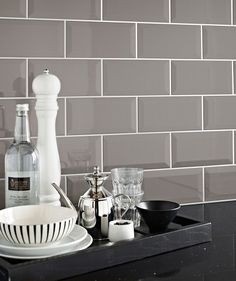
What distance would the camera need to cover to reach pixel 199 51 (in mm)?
1574

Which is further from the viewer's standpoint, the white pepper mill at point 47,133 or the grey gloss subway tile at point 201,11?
the grey gloss subway tile at point 201,11

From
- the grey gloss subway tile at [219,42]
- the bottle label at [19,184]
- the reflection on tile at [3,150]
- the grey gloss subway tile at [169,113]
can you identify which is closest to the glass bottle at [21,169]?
the bottle label at [19,184]

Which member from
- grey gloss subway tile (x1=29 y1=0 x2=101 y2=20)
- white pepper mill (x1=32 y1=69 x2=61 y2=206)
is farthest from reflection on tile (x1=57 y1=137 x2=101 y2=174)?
grey gloss subway tile (x1=29 y1=0 x2=101 y2=20)

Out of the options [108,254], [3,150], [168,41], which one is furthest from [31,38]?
[108,254]

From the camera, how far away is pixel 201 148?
1.59m

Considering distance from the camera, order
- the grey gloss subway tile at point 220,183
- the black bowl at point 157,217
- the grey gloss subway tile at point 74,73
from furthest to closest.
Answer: the grey gloss subway tile at point 220,183
the grey gloss subway tile at point 74,73
the black bowl at point 157,217

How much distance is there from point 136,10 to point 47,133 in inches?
18.1

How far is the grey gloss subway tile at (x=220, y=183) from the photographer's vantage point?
1.61m

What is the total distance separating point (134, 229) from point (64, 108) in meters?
0.40

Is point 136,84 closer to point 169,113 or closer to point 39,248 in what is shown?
point 169,113

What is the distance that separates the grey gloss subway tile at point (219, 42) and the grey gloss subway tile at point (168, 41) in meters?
0.03

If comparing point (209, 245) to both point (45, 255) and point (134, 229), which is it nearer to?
point (134, 229)

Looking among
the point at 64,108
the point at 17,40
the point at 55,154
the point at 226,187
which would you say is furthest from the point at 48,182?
the point at 226,187

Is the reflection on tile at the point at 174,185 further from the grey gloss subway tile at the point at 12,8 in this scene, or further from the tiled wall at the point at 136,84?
the grey gloss subway tile at the point at 12,8
